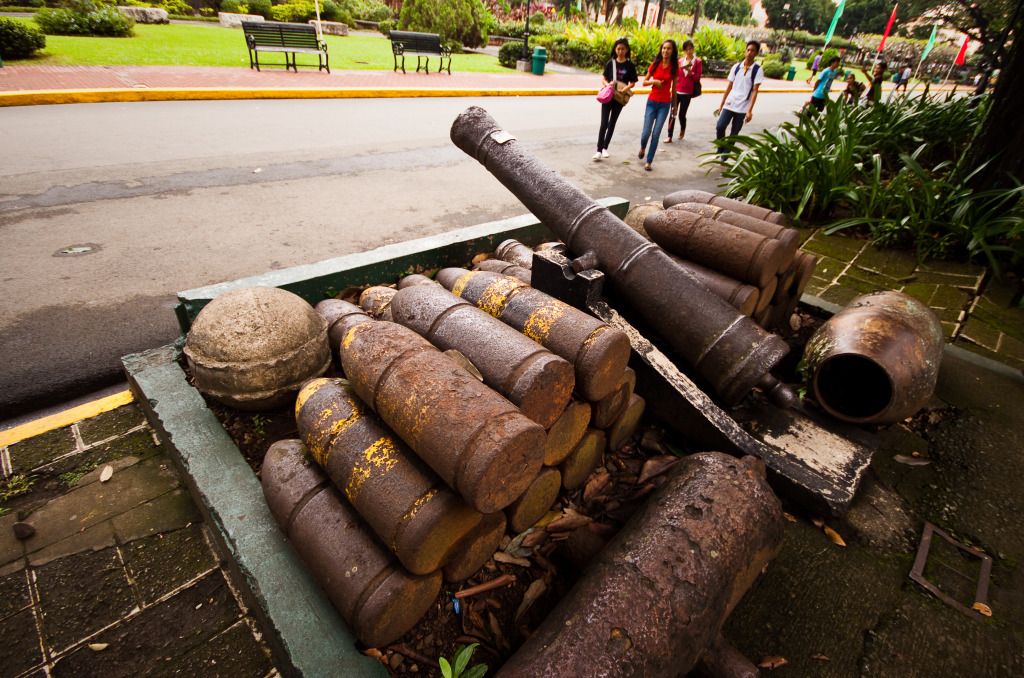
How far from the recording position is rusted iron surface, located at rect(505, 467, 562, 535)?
7.55ft

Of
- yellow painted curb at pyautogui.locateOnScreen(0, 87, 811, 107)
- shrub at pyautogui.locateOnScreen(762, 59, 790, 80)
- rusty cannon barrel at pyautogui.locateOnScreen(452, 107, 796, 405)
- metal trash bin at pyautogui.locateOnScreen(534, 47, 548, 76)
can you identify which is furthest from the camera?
shrub at pyautogui.locateOnScreen(762, 59, 790, 80)

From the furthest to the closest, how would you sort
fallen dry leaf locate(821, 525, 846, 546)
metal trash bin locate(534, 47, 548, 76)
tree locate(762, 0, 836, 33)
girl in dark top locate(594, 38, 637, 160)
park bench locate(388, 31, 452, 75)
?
tree locate(762, 0, 836, 33) < metal trash bin locate(534, 47, 548, 76) < park bench locate(388, 31, 452, 75) < girl in dark top locate(594, 38, 637, 160) < fallen dry leaf locate(821, 525, 846, 546)

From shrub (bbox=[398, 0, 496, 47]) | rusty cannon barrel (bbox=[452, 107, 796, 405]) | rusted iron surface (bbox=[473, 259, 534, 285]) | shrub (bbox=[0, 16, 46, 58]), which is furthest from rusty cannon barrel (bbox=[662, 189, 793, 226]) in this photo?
shrub (bbox=[398, 0, 496, 47])

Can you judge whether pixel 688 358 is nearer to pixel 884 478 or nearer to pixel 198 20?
Result: pixel 884 478

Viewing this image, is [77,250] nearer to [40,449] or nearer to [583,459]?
[40,449]

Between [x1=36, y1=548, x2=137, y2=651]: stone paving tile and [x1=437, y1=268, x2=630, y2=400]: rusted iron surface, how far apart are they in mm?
2153

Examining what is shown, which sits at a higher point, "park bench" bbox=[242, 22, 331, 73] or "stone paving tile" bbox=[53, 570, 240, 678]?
"park bench" bbox=[242, 22, 331, 73]

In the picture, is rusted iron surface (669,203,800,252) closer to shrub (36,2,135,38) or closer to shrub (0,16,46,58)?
shrub (0,16,46,58)

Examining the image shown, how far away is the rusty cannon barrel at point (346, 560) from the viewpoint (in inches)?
72.1

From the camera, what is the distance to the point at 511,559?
2.37 metres

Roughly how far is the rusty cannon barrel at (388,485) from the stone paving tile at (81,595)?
106 cm

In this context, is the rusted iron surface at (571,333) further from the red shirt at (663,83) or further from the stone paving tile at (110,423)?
the red shirt at (663,83)

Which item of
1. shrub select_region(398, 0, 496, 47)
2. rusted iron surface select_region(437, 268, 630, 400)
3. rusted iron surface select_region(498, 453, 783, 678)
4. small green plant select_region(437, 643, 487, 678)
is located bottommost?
small green plant select_region(437, 643, 487, 678)

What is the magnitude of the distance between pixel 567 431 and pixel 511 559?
66 cm
